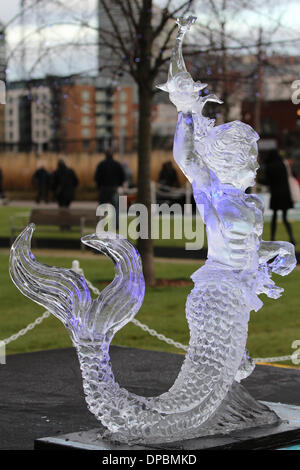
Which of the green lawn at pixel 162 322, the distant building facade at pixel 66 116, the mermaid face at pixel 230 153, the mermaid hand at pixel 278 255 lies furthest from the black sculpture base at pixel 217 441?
the distant building facade at pixel 66 116

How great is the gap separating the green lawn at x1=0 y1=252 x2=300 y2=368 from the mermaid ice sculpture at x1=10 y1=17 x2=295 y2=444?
3.92 metres

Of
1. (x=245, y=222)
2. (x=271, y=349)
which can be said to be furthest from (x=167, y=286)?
(x=245, y=222)

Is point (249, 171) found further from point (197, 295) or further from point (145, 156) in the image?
point (145, 156)

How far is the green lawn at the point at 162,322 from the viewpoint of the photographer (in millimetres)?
10305

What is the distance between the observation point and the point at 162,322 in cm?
1149

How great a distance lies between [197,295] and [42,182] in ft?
98.5

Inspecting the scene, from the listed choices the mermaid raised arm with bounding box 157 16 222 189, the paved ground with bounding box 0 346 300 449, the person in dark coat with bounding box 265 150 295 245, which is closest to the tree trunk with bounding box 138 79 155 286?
the paved ground with bounding box 0 346 300 449

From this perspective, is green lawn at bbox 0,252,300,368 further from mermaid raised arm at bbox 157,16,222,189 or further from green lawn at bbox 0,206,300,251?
green lawn at bbox 0,206,300,251

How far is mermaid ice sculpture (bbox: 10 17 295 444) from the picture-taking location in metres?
5.53

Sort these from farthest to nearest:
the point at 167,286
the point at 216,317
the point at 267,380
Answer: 1. the point at 167,286
2. the point at 267,380
3. the point at 216,317

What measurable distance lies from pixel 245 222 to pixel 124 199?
19.6 meters

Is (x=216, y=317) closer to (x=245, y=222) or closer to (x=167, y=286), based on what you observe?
(x=245, y=222)

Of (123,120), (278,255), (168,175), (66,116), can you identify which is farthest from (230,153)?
(123,120)

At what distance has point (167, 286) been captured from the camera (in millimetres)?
14156
